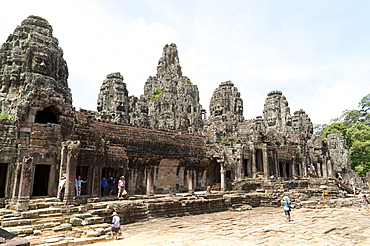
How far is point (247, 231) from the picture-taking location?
35.5 feet

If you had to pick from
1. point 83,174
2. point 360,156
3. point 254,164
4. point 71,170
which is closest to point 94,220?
point 71,170

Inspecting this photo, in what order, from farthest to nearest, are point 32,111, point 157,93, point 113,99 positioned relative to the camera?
point 157,93 → point 113,99 → point 32,111

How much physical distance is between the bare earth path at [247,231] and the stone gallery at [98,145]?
3.84m

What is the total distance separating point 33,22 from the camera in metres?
17.6

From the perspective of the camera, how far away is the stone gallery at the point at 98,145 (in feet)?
39.3

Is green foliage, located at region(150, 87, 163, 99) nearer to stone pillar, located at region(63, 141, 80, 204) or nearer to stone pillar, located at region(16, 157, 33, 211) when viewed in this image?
stone pillar, located at region(63, 141, 80, 204)

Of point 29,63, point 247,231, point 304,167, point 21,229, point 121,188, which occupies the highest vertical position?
point 29,63

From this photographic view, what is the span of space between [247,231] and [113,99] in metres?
27.4

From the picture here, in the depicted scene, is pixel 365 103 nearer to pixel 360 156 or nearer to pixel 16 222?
pixel 360 156

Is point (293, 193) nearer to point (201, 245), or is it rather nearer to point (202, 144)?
point (202, 144)

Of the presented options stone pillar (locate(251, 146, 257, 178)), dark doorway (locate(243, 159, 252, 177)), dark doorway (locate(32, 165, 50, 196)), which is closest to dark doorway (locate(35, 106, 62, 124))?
dark doorway (locate(32, 165, 50, 196))

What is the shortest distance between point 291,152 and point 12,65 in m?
28.5

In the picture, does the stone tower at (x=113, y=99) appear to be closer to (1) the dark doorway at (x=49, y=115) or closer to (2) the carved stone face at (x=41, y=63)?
(2) the carved stone face at (x=41, y=63)

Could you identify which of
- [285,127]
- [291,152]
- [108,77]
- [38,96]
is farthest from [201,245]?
[285,127]
